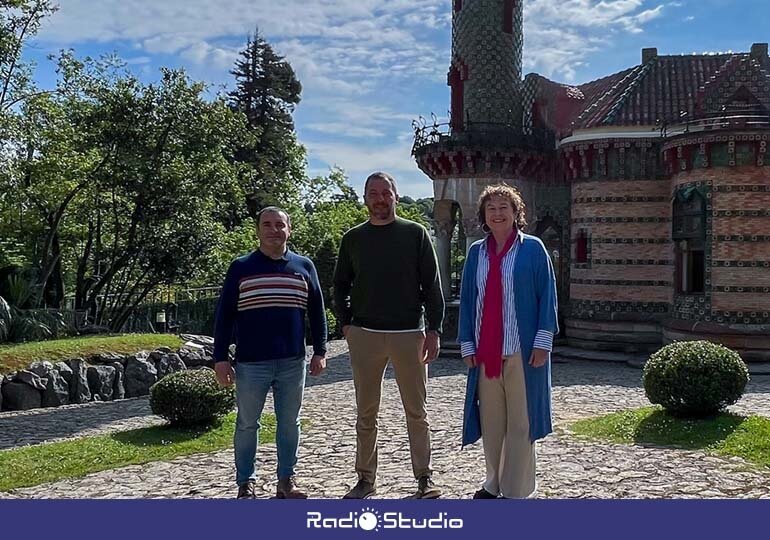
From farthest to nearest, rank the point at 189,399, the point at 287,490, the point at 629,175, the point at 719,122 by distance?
the point at 629,175, the point at 719,122, the point at 189,399, the point at 287,490

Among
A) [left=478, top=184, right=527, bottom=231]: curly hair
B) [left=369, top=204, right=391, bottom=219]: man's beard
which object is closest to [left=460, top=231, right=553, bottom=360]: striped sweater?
[left=478, top=184, right=527, bottom=231]: curly hair

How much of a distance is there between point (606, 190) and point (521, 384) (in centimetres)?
1481

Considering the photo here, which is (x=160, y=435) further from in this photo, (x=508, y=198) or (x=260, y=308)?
(x=508, y=198)

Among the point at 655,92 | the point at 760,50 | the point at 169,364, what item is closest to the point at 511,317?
the point at 169,364

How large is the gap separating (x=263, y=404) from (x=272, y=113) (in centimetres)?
3425

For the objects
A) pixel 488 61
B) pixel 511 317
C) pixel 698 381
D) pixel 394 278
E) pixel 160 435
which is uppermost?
pixel 488 61

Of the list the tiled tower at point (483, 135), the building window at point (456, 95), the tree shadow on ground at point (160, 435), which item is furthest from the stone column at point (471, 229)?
the tree shadow on ground at point (160, 435)

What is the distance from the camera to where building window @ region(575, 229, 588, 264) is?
1947 centimetres

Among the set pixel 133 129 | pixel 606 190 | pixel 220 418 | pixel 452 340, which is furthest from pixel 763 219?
pixel 133 129

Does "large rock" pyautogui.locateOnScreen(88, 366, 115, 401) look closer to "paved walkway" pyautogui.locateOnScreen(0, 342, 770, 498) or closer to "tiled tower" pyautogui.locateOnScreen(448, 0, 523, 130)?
"paved walkway" pyautogui.locateOnScreen(0, 342, 770, 498)

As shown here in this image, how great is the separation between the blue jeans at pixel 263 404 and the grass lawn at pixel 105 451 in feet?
8.27

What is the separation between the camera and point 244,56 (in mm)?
39250

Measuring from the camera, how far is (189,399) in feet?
30.0

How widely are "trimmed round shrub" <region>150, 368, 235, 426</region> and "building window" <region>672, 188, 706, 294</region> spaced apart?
12.4 m
